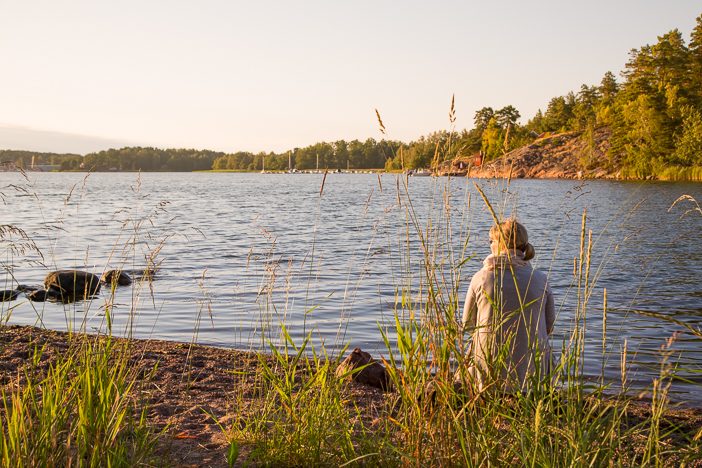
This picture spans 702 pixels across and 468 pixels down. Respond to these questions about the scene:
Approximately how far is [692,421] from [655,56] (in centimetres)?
7523

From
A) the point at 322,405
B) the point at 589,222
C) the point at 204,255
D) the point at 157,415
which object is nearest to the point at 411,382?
the point at 322,405

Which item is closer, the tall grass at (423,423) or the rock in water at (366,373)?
the tall grass at (423,423)

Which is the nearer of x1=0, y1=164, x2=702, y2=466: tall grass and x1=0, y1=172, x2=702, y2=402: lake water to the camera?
x1=0, y1=164, x2=702, y2=466: tall grass

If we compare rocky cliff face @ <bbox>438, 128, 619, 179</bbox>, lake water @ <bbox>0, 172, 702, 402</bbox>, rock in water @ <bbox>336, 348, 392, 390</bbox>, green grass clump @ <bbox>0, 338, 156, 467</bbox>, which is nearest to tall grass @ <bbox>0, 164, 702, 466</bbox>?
green grass clump @ <bbox>0, 338, 156, 467</bbox>

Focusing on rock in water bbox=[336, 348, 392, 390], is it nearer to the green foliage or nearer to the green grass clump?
the green grass clump

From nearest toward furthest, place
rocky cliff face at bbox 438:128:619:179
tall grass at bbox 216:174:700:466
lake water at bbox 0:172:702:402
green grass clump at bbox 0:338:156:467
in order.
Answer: green grass clump at bbox 0:338:156:467
tall grass at bbox 216:174:700:466
lake water at bbox 0:172:702:402
rocky cliff face at bbox 438:128:619:179

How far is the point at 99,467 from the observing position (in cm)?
263

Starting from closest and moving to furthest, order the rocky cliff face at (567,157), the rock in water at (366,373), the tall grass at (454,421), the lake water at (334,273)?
the tall grass at (454,421), the lake water at (334,273), the rock in water at (366,373), the rocky cliff face at (567,157)

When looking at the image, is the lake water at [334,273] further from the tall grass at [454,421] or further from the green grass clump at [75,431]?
the green grass clump at [75,431]

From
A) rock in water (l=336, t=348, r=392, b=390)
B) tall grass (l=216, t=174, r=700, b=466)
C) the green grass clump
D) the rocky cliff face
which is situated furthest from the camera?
the rocky cliff face

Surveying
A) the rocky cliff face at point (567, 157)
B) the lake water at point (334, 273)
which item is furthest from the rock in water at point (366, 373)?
the rocky cliff face at point (567, 157)

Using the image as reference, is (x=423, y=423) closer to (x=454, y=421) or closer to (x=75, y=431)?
(x=454, y=421)

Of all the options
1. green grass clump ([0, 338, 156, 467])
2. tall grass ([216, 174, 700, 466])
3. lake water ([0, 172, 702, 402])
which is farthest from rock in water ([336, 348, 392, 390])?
green grass clump ([0, 338, 156, 467])

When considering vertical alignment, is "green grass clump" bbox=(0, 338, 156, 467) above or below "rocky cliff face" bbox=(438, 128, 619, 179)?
below
